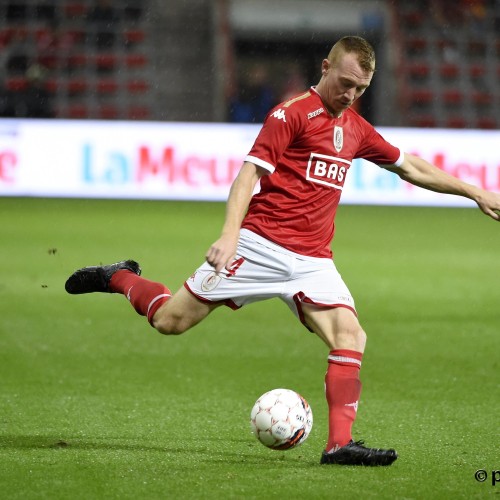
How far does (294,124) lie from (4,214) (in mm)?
12694

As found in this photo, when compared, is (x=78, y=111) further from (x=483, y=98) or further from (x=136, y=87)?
(x=483, y=98)

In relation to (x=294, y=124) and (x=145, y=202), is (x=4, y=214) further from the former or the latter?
(x=294, y=124)

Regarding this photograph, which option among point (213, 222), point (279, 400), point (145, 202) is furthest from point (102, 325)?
point (145, 202)

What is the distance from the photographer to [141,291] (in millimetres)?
6074

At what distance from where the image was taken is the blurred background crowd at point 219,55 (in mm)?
23484

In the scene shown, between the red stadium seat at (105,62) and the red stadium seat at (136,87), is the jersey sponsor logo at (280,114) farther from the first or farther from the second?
the red stadium seat at (105,62)

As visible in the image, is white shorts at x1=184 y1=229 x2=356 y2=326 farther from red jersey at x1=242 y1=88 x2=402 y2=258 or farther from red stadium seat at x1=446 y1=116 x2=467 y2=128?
red stadium seat at x1=446 y1=116 x2=467 y2=128

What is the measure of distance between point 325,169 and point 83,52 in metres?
19.3

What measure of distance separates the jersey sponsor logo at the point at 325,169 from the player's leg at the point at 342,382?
2.00 feet

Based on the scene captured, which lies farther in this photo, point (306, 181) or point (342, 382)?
point (306, 181)

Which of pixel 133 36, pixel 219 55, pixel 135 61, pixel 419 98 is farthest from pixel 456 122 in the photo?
pixel 133 36

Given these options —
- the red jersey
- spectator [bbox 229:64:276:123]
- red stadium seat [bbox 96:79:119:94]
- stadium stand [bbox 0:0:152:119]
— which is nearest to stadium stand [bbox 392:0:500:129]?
spectator [bbox 229:64:276:123]

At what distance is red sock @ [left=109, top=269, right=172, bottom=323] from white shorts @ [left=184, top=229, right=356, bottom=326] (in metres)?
0.44

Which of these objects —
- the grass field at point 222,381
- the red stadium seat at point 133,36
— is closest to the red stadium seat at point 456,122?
the red stadium seat at point 133,36
